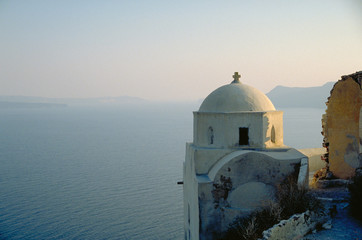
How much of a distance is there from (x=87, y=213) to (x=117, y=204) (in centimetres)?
226

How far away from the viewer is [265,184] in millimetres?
9883

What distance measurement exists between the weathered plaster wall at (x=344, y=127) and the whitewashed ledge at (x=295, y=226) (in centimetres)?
402

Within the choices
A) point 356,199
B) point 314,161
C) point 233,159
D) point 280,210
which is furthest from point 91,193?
point 356,199

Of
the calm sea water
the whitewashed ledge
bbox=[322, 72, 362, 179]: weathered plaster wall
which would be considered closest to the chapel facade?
the whitewashed ledge

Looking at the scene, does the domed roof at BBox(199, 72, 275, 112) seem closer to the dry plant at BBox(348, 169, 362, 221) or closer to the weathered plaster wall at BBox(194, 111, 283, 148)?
the weathered plaster wall at BBox(194, 111, 283, 148)

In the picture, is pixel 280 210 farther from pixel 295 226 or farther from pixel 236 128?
pixel 236 128

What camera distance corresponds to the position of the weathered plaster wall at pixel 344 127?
1148cm

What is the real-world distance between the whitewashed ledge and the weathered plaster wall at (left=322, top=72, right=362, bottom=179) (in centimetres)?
402

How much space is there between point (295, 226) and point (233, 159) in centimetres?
264

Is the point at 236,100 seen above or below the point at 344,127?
above

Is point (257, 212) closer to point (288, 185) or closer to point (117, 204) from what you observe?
point (288, 185)

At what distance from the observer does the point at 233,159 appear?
9.77 meters

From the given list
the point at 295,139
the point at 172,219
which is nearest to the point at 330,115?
the point at 172,219

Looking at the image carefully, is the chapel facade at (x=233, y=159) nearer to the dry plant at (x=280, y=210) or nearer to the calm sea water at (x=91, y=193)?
the dry plant at (x=280, y=210)
